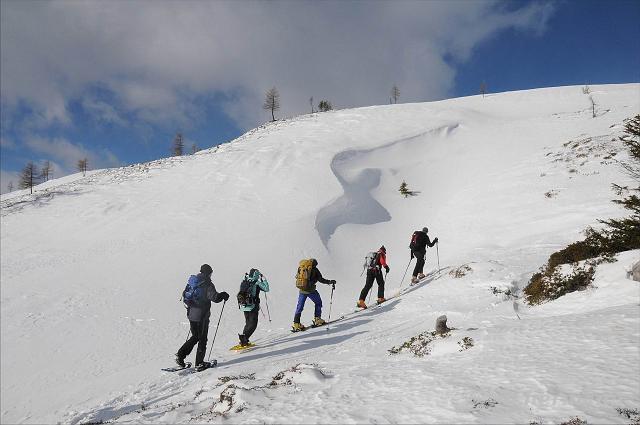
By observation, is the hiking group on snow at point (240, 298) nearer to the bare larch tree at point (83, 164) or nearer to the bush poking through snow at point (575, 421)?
the bush poking through snow at point (575, 421)

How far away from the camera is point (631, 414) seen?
3.73m

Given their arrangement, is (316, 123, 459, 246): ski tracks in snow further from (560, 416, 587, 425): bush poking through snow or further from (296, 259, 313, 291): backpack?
(560, 416, 587, 425): bush poking through snow

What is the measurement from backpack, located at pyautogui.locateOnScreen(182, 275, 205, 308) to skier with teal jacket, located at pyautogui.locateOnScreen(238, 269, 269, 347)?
124cm

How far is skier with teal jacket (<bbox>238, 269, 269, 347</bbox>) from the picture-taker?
10.0 m

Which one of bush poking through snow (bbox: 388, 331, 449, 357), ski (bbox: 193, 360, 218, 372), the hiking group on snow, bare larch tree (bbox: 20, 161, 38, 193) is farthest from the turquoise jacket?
bare larch tree (bbox: 20, 161, 38, 193)

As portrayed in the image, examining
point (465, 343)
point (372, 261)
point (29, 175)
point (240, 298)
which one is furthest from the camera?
point (29, 175)

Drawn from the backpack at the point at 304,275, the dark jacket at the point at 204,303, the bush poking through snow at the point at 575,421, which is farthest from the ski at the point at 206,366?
the bush poking through snow at the point at 575,421

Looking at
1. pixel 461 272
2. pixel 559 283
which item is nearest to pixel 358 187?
pixel 461 272

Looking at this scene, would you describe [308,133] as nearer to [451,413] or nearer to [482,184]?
[482,184]

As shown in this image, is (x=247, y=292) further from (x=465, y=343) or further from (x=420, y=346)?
(x=465, y=343)

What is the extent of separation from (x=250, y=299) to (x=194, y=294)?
5.36ft

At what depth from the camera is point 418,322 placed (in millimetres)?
9883

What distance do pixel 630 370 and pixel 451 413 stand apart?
233 centimetres

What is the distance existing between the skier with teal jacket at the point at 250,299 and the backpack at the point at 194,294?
4.06 feet
